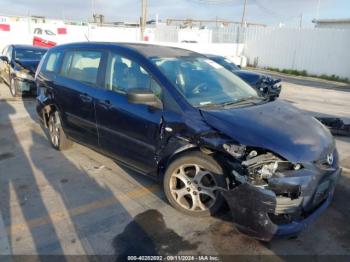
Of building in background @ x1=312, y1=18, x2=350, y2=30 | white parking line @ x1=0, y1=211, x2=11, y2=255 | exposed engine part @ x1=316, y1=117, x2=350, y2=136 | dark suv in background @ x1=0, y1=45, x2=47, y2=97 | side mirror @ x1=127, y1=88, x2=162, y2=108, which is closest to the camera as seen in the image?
white parking line @ x1=0, y1=211, x2=11, y2=255

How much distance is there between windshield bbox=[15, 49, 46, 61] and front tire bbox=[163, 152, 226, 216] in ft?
29.5

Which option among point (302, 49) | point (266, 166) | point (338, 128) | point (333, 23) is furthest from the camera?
point (333, 23)

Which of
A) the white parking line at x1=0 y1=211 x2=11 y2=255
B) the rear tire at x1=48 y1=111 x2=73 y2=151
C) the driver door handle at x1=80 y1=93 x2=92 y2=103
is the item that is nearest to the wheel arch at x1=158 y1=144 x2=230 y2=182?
the driver door handle at x1=80 y1=93 x2=92 y2=103

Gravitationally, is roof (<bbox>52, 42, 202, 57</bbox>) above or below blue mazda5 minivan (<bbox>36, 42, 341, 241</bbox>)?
above

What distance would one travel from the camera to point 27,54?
37.7 ft

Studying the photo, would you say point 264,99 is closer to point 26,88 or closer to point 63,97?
point 63,97

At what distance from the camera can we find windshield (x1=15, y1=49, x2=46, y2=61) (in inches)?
440

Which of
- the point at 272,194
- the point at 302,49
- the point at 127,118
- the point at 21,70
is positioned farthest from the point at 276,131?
the point at 302,49

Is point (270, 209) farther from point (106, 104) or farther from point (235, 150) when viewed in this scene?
point (106, 104)

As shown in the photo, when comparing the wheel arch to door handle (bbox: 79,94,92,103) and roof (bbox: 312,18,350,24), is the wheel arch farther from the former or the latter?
roof (bbox: 312,18,350,24)

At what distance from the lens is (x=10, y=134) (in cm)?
673

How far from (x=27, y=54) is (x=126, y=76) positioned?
8.55 m

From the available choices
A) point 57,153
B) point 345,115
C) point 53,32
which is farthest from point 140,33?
point 57,153

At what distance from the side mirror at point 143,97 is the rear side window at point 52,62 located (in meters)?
2.30
